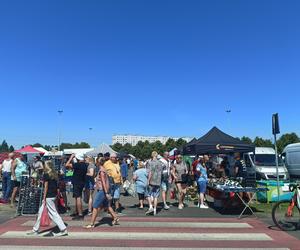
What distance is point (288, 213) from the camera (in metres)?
9.98

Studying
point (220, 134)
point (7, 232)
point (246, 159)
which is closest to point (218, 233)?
point (7, 232)

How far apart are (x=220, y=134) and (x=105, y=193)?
11003 mm

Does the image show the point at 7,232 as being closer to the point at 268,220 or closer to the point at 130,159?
the point at 268,220

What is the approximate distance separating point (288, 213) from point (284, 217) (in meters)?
0.20

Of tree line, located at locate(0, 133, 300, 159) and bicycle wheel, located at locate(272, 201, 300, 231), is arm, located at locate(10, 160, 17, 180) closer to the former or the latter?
bicycle wheel, located at locate(272, 201, 300, 231)

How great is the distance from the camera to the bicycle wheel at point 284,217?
9922 millimetres

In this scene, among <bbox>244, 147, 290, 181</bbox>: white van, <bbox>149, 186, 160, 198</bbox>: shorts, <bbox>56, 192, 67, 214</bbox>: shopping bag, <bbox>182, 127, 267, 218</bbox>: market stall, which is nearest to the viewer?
<bbox>56, 192, 67, 214</bbox>: shopping bag

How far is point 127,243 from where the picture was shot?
8.27m

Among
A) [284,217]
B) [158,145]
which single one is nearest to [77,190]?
[284,217]

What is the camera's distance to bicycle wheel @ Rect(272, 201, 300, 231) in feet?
32.6

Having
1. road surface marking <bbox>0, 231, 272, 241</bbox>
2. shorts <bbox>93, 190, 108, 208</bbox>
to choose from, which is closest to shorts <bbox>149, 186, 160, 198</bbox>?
shorts <bbox>93, 190, 108, 208</bbox>

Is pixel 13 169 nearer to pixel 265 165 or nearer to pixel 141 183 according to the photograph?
pixel 141 183

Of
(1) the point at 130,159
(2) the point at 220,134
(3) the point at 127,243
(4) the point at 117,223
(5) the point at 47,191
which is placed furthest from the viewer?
(1) the point at 130,159

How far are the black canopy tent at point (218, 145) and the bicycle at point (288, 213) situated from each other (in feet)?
28.2
